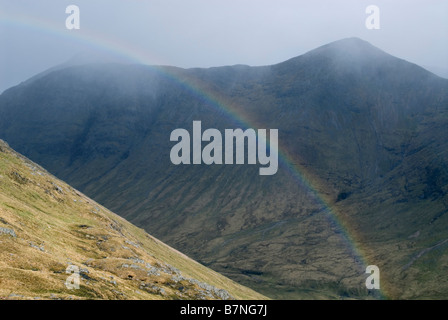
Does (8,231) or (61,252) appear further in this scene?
A: (61,252)

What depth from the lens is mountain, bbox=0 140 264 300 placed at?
149 feet

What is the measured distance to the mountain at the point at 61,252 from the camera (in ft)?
149

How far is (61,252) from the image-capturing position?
61.9 metres

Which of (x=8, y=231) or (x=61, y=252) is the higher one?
(x=8, y=231)

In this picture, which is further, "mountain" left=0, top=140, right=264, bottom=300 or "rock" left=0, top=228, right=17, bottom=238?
"rock" left=0, top=228, right=17, bottom=238

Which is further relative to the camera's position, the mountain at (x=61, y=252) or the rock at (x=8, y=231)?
the rock at (x=8, y=231)
